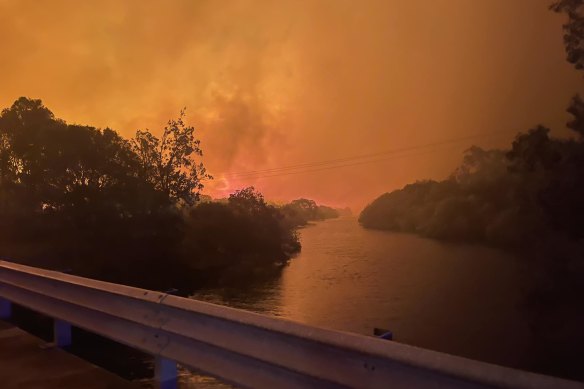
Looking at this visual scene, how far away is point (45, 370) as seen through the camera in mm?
4523

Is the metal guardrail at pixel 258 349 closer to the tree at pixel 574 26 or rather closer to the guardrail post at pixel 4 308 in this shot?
the guardrail post at pixel 4 308

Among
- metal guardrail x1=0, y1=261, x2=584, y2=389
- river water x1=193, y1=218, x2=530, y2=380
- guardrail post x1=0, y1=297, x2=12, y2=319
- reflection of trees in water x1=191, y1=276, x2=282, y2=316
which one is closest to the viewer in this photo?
metal guardrail x1=0, y1=261, x2=584, y2=389

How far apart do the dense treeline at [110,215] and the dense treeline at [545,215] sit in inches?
627

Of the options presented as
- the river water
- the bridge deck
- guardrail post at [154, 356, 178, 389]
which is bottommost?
the river water

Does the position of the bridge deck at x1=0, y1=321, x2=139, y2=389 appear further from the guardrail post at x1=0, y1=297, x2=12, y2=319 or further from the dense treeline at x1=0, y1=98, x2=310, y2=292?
the dense treeline at x1=0, y1=98, x2=310, y2=292

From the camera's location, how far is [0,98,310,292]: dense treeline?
3738 cm

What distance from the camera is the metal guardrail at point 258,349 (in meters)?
2.12

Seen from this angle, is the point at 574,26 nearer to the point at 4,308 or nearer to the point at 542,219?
the point at 542,219

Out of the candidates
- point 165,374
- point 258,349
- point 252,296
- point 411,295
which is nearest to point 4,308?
point 165,374

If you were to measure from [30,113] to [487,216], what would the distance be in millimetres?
40200

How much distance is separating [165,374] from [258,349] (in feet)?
3.89

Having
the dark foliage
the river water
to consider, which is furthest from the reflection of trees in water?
the dark foliage

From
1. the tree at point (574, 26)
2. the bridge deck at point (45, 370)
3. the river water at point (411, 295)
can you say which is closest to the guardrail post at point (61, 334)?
the bridge deck at point (45, 370)

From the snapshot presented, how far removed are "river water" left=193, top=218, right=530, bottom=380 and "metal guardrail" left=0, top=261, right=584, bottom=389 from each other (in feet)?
53.0
